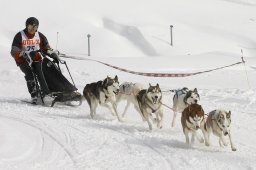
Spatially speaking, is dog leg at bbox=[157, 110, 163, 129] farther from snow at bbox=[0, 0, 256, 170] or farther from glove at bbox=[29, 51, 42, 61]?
glove at bbox=[29, 51, 42, 61]

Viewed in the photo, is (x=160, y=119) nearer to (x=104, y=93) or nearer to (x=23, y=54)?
(x=104, y=93)

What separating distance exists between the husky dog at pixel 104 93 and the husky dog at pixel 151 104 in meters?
0.69

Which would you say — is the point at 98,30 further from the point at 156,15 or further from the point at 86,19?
the point at 156,15

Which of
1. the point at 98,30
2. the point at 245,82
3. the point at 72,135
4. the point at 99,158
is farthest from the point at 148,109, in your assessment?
the point at 98,30

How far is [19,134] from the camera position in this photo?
7.12 metres

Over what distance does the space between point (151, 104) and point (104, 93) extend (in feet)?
3.72

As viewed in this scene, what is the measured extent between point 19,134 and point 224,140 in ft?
9.22

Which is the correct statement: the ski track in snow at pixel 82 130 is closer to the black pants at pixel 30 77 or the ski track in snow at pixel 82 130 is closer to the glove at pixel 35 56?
the black pants at pixel 30 77

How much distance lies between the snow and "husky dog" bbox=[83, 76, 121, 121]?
8.8 inches

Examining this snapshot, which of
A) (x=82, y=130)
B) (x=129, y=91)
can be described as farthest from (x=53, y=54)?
(x=82, y=130)

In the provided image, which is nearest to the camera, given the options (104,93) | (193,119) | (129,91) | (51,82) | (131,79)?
(193,119)

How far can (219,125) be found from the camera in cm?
632

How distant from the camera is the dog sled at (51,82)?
939cm

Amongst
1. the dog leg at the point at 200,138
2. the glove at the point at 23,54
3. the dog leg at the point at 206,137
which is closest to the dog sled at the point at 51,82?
the glove at the point at 23,54
